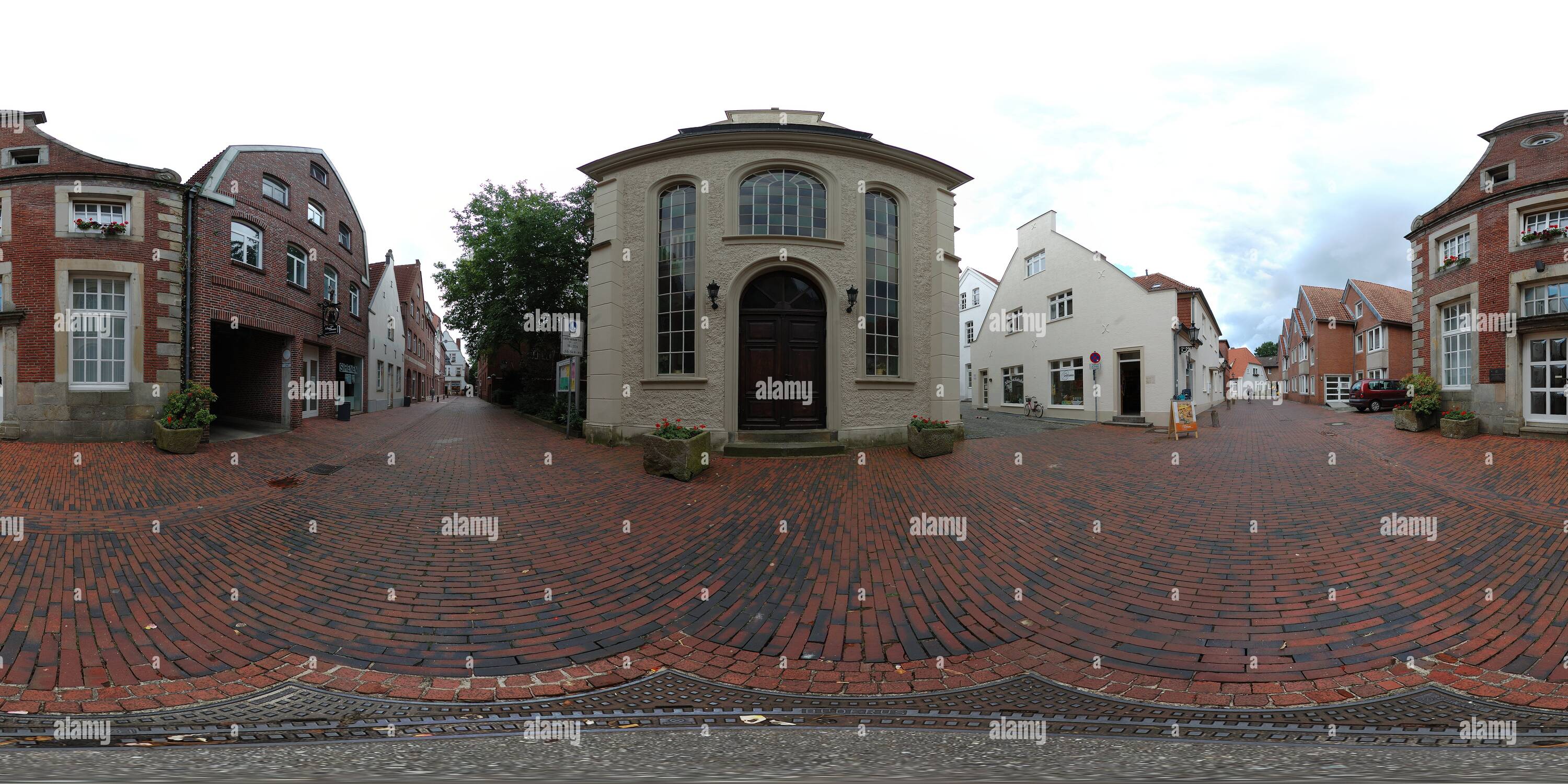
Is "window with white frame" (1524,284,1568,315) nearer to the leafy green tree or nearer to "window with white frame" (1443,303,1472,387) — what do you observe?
"window with white frame" (1443,303,1472,387)

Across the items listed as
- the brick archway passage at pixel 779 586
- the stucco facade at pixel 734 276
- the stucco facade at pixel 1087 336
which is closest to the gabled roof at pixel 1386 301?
the stucco facade at pixel 1087 336

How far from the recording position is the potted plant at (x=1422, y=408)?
46.1 ft

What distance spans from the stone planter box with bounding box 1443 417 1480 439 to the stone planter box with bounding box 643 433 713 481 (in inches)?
646

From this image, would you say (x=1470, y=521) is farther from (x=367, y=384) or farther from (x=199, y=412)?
(x=367, y=384)

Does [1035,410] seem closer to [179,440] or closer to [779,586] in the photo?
[779,586]

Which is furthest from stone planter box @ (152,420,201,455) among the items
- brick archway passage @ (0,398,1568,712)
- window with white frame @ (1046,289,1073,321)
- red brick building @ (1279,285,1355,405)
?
red brick building @ (1279,285,1355,405)

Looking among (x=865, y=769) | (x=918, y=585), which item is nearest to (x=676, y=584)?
(x=918, y=585)

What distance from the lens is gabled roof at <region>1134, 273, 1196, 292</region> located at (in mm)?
17844

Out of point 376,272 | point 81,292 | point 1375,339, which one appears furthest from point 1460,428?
point 376,272

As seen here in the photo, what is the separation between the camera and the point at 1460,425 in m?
12.8

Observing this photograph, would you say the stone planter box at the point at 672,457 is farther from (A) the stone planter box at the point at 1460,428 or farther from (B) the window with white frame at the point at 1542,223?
(B) the window with white frame at the point at 1542,223

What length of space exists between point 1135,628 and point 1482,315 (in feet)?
57.5

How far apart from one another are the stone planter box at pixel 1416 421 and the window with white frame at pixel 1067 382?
7578 mm

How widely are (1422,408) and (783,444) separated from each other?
15.6m
